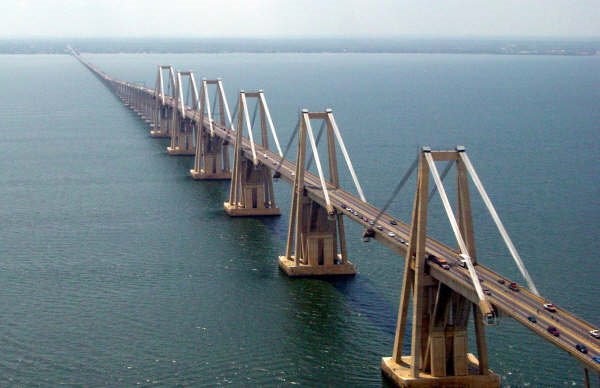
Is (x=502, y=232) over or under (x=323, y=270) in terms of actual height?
over

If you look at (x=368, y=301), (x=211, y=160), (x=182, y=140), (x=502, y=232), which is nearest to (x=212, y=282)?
(x=368, y=301)

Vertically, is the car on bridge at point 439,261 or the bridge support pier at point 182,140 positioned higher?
the bridge support pier at point 182,140

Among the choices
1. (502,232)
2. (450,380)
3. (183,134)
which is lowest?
(450,380)

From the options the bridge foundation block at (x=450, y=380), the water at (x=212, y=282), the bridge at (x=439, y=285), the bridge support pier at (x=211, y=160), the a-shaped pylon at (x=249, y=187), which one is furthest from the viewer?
the bridge support pier at (x=211, y=160)

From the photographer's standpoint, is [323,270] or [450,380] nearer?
[450,380]

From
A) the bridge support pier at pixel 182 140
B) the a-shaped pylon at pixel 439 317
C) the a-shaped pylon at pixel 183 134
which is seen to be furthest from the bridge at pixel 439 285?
the bridge support pier at pixel 182 140

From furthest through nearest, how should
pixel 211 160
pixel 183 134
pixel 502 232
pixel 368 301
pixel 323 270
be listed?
pixel 183 134 → pixel 211 160 → pixel 323 270 → pixel 368 301 → pixel 502 232

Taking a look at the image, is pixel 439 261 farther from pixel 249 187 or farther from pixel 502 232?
pixel 249 187

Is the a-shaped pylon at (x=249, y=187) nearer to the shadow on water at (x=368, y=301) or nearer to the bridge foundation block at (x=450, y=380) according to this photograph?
the shadow on water at (x=368, y=301)

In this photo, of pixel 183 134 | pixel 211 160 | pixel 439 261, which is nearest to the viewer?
pixel 439 261
